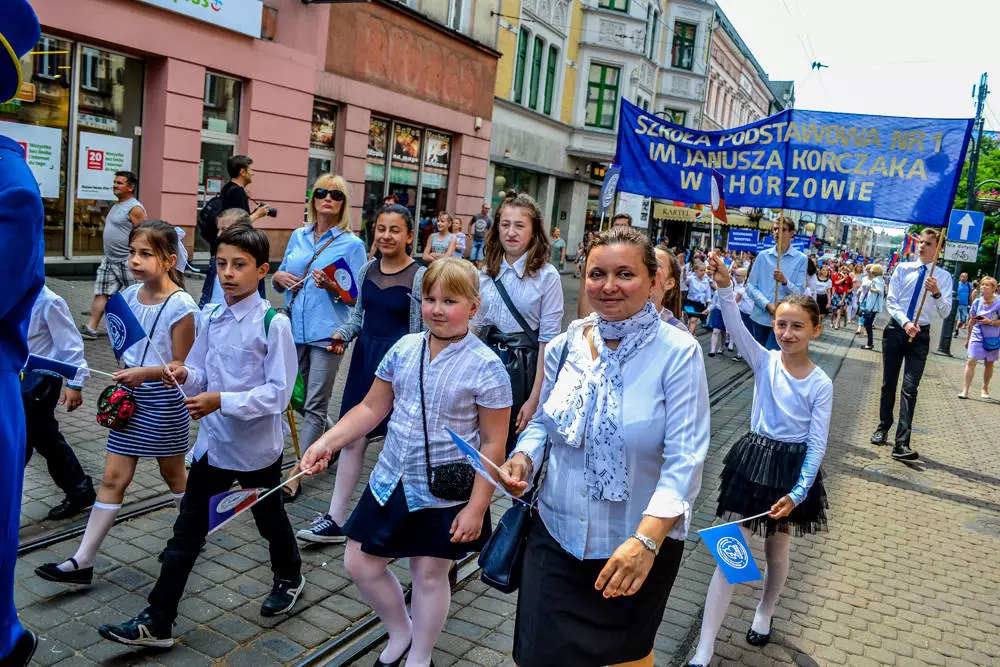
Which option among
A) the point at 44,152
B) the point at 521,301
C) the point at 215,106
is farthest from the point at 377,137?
the point at 521,301

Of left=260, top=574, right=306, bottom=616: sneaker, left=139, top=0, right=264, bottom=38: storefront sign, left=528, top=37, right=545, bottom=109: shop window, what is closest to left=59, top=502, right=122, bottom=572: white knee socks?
left=260, top=574, right=306, bottom=616: sneaker

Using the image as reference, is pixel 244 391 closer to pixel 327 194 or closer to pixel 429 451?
pixel 429 451

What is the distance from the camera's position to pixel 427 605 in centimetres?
336

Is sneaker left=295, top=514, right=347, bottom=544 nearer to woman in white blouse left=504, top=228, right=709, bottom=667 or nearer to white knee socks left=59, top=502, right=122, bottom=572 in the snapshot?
white knee socks left=59, top=502, right=122, bottom=572

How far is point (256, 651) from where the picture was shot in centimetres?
359

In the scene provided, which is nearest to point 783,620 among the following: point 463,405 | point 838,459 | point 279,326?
point 463,405

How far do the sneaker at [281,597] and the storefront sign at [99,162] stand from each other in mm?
10366

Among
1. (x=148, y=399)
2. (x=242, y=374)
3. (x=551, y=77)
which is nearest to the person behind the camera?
(x=242, y=374)

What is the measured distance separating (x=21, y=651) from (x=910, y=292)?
837 centimetres

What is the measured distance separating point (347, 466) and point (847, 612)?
9.46 ft

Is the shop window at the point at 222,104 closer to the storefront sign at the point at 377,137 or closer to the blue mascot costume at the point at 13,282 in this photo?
the storefront sign at the point at 377,137

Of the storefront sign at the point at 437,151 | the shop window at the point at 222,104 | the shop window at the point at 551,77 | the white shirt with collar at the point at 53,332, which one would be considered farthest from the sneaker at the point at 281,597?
the shop window at the point at 551,77

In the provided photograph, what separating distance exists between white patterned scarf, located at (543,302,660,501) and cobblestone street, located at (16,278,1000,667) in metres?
1.55

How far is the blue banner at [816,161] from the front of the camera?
6.92 meters
